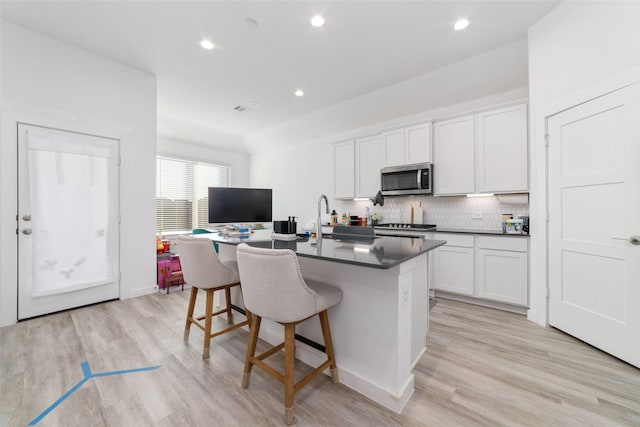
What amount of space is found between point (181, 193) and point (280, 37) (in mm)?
3957

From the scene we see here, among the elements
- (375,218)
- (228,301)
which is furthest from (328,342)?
(375,218)

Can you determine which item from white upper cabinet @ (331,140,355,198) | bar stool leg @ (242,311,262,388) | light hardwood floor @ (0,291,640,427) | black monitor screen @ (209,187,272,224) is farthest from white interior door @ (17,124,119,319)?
white upper cabinet @ (331,140,355,198)

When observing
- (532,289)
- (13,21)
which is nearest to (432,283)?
(532,289)

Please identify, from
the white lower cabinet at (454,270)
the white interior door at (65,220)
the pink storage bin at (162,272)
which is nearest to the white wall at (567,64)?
the white lower cabinet at (454,270)

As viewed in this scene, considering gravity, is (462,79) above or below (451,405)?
above

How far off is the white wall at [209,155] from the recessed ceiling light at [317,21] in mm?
4054

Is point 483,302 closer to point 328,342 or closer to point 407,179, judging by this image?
point 407,179

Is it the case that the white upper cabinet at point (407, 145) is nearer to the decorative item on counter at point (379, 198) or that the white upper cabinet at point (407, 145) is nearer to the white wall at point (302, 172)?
the white wall at point (302, 172)

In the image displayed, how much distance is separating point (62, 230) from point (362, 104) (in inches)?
168

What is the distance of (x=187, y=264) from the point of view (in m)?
2.11

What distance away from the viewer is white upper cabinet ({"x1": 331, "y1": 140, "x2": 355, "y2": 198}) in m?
4.55

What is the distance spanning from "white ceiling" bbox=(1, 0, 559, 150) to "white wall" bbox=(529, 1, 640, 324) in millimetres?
251

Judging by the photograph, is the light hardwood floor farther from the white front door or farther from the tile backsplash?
the tile backsplash

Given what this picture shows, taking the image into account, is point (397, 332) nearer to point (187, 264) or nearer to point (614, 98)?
point (187, 264)
